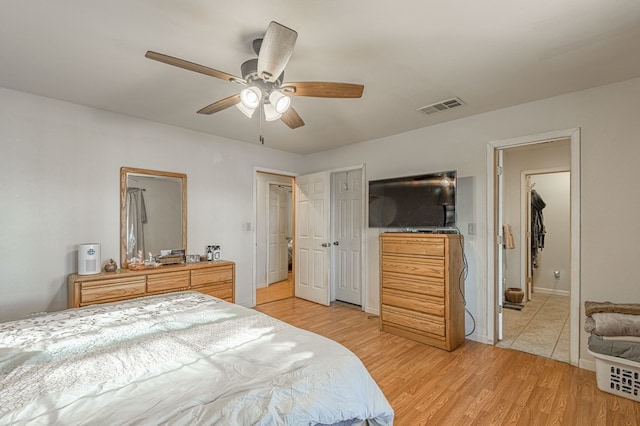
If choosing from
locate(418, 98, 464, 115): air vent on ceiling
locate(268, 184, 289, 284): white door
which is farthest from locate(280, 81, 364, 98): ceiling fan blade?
locate(268, 184, 289, 284): white door

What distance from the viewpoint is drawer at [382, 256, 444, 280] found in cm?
309

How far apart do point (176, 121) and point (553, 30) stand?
357 cm

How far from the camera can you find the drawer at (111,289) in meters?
2.73

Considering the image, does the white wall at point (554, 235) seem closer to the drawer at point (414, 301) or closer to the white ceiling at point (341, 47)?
the white ceiling at point (341, 47)

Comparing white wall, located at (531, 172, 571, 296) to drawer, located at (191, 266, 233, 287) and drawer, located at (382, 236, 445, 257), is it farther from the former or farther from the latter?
drawer, located at (191, 266, 233, 287)

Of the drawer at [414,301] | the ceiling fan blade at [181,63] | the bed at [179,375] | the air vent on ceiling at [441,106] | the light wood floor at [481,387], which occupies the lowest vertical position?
the light wood floor at [481,387]

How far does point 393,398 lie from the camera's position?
2.21 m

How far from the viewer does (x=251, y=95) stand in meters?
1.88

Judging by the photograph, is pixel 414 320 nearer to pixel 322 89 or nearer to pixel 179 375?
pixel 322 89

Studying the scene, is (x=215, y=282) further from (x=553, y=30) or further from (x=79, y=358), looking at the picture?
(x=553, y=30)

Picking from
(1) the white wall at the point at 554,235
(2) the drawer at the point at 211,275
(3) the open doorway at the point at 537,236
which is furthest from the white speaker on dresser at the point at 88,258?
(1) the white wall at the point at 554,235

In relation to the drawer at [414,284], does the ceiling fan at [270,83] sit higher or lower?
higher

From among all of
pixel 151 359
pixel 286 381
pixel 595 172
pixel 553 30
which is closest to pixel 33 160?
pixel 151 359

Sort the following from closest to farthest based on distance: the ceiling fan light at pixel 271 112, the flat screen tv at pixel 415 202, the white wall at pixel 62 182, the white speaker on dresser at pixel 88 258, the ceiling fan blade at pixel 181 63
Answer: the ceiling fan blade at pixel 181 63 → the ceiling fan light at pixel 271 112 → the white wall at pixel 62 182 → the white speaker on dresser at pixel 88 258 → the flat screen tv at pixel 415 202
